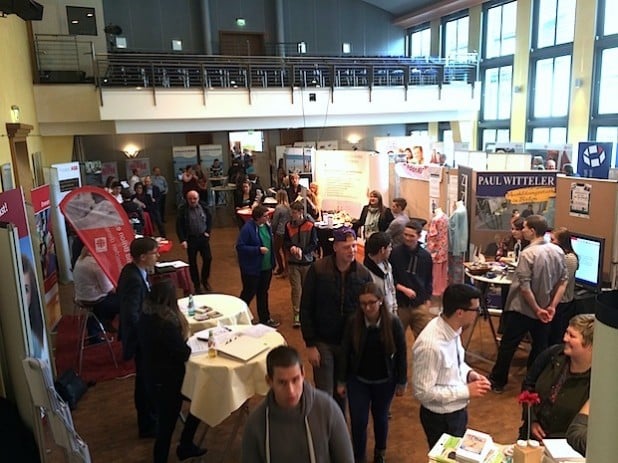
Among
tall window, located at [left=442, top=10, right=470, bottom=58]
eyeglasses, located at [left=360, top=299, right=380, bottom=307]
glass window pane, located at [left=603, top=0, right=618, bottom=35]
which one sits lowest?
eyeglasses, located at [left=360, top=299, right=380, bottom=307]

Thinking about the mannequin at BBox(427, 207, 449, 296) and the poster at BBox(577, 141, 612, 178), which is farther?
the poster at BBox(577, 141, 612, 178)

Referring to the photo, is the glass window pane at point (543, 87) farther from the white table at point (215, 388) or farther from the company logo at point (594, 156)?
the white table at point (215, 388)

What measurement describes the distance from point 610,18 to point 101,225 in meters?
12.0

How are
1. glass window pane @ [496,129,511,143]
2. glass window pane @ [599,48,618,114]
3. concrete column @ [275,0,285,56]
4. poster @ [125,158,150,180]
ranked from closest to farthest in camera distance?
glass window pane @ [599,48,618,114]
glass window pane @ [496,129,511,143]
poster @ [125,158,150,180]
concrete column @ [275,0,285,56]

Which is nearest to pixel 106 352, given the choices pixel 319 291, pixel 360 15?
pixel 319 291

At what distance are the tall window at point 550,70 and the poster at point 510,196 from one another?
25.9ft

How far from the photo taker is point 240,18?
16766 mm

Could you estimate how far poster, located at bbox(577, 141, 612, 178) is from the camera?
9.79 meters

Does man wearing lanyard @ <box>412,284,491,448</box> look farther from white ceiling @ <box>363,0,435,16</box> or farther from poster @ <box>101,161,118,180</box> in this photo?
white ceiling @ <box>363,0,435,16</box>

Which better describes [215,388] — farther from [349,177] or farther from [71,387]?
[349,177]

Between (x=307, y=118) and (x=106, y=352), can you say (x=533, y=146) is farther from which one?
(x=106, y=352)

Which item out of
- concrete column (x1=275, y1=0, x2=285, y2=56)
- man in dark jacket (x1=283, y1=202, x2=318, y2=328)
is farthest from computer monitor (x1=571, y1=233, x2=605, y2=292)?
concrete column (x1=275, y1=0, x2=285, y2=56)

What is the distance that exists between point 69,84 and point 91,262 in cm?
706

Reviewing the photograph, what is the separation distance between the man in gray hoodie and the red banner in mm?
3570
